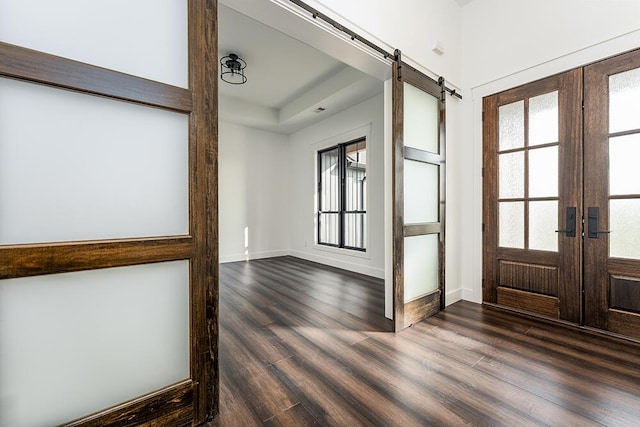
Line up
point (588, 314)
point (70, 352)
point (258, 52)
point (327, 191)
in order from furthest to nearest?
point (327, 191)
point (258, 52)
point (588, 314)
point (70, 352)

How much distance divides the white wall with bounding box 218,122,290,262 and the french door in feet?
14.7

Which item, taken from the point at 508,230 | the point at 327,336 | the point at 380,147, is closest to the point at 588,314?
the point at 508,230

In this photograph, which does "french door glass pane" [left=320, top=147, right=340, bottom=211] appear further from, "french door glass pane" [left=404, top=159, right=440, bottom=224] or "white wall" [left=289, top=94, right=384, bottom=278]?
"french door glass pane" [left=404, top=159, right=440, bottom=224]

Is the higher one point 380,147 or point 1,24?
point 380,147

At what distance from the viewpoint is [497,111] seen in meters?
3.09

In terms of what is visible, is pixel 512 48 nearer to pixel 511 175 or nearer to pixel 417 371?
pixel 511 175

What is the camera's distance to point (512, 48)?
9.77 feet

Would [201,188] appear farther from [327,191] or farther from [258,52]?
[327,191]

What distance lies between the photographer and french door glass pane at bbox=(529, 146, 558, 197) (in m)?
2.70

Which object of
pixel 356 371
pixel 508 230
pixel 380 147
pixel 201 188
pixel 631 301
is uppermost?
pixel 380 147

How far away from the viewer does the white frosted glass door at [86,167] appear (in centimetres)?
104

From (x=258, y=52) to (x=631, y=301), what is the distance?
189 inches

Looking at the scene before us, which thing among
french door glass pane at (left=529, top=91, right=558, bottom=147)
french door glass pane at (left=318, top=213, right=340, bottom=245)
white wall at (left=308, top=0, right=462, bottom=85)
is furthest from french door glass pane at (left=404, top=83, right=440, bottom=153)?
french door glass pane at (left=318, top=213, right=340, bottom=245)

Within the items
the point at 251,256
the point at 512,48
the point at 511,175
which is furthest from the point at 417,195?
the point at 251,256
